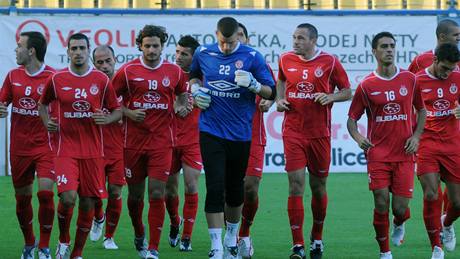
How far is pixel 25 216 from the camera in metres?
11.2

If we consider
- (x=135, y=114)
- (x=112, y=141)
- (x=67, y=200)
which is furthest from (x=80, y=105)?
(x=112, y=141)

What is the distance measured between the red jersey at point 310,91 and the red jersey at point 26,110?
2.40 m

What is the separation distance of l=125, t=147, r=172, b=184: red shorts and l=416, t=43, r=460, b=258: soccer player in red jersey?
2.54m

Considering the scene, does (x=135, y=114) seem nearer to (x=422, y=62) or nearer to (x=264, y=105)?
(x=264, y=105)

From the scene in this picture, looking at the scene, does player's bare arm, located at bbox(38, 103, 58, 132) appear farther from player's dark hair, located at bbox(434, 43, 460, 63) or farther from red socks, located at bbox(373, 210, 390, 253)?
player's dark hair, located at bbox(434, 43, 460, 63)

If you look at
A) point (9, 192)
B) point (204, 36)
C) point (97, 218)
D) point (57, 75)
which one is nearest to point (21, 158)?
point (57, 75)

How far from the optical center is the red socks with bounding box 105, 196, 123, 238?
12.1 meters

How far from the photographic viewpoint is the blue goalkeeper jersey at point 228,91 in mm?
10445

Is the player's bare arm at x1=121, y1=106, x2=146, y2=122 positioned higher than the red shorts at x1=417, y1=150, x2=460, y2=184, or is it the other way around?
the player's bare arm at x1=121, y1=106, x2=146, y2=122

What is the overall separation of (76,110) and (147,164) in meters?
1.16

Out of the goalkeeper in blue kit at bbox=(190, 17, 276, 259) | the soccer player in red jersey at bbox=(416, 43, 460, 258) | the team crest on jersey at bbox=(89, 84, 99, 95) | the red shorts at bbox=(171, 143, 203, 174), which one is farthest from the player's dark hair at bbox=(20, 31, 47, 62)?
the soccer player in red jersey at bbox=(416, 43, 460, 258)

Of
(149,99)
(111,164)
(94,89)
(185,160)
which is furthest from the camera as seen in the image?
(185,160)

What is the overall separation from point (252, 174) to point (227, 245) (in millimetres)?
1544

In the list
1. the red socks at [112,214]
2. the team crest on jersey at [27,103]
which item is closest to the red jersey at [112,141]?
the red socks at [112,214]
